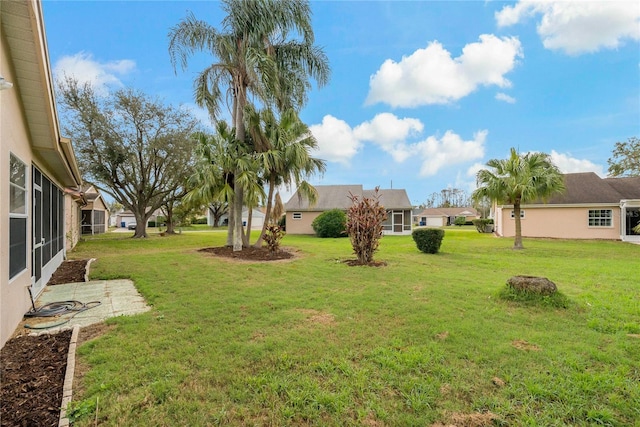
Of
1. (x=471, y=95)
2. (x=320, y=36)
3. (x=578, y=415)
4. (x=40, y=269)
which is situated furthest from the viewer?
(x=471, y=95)

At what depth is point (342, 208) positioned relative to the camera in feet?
79.1

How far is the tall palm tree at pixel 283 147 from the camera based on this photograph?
11.4 m

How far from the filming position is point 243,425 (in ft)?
7.10

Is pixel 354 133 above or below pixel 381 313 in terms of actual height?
above

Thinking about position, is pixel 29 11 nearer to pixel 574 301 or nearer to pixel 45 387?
pixel 45 387

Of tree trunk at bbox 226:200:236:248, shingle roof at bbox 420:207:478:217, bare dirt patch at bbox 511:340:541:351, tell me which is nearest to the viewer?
bare dirt patch at bbox 511:340:541:351

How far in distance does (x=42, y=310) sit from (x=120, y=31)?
28.1 feet

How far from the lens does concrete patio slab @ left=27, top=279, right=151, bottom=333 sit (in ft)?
A: 14.0

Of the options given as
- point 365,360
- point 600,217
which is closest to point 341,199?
point 600,217

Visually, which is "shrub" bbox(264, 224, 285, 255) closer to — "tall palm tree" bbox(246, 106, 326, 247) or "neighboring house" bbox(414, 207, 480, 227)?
"tall palm tree" bbox(246, 106, 326, 247)

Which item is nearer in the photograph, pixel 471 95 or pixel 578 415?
pixel 578 415

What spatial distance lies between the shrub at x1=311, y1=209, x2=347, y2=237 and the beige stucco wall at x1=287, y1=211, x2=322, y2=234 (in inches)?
136

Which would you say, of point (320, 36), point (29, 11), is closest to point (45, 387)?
point (29, 11)

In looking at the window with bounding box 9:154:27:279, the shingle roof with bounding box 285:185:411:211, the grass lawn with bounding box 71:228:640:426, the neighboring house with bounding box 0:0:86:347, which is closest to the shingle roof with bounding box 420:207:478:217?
the shingle roof with bounding box 285:185:411:211
